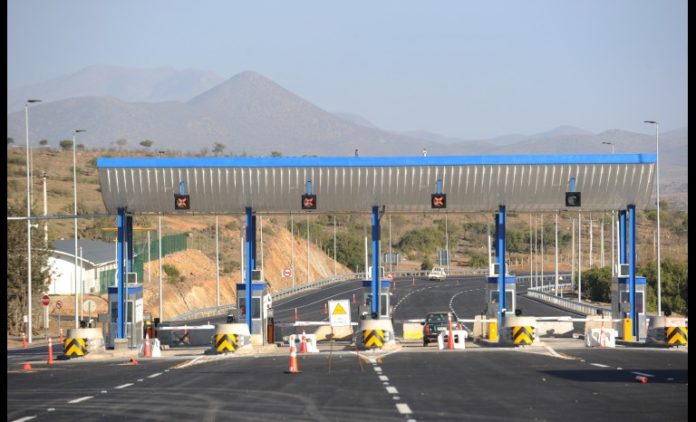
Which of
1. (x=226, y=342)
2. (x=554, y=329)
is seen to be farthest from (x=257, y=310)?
(x=554, y=329)

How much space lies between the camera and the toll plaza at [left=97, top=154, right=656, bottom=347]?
45.9 meters

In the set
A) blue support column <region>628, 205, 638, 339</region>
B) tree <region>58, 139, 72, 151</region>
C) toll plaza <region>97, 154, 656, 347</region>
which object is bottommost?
blue support column <region>628, 205, 638, 339</region>

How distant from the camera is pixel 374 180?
46531 millimetres

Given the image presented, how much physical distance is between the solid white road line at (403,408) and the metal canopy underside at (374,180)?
2458 cm

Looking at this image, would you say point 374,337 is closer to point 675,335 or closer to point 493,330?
point 493,330

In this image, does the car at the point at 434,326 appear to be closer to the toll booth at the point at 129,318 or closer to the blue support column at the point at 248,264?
the blue support column at the point at 248,264

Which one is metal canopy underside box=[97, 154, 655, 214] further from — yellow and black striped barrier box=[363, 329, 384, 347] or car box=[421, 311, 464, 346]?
yellow and black striped barrier box=[363, 329, 384, 347]

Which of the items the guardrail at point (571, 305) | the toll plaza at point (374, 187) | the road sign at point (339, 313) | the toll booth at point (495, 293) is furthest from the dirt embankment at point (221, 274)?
the toll booth at point (495, 293)

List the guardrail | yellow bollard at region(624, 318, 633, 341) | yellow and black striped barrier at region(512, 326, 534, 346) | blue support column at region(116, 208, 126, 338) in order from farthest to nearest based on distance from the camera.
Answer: the guardrail < yellow bollard at region(624, 318, 633, 341) < blue support column at region(116, 208, 126, 338) < yellow and black striped barrier at region(512, 326, 534, 346)

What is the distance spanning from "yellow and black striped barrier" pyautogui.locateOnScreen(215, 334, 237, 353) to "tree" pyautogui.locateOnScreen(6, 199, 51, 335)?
90.4ft

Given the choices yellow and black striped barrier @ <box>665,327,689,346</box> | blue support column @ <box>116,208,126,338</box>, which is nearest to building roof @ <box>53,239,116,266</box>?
blue support column @ <box>116,208,126,338</box>

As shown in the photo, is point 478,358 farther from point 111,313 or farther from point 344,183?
point 111,313

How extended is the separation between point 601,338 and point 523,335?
2.93 m

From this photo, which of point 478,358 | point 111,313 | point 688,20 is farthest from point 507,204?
point 688,20
